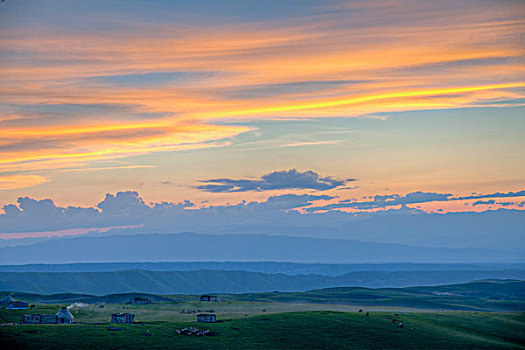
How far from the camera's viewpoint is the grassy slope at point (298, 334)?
463ft

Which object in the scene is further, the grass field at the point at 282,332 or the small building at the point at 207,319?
the small building at the point at 207,319

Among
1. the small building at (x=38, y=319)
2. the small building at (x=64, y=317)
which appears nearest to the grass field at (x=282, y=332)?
the small building at (x=64, y=317)

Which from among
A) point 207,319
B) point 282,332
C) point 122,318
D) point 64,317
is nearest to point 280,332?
point 282,332

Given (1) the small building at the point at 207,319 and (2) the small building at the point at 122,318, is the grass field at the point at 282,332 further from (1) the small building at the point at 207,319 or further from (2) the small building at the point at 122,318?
(1) the small building at the point at 207,319

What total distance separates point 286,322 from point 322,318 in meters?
11.4

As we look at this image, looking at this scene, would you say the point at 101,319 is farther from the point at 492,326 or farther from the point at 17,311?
the point at 492,326

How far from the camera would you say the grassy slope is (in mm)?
141250

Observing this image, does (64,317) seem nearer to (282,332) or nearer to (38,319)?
(38,319)

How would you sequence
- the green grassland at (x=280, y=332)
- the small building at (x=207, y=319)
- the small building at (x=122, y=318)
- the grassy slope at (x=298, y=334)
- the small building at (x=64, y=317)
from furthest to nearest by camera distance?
the small building at (x=64, y=317)
the small building at (x=122, y=318)
the small building at (x=207, y=319)
the green grassland at (x=280, y=332)
the grassy slope at (x=298, y=334)

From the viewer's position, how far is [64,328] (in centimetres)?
15162

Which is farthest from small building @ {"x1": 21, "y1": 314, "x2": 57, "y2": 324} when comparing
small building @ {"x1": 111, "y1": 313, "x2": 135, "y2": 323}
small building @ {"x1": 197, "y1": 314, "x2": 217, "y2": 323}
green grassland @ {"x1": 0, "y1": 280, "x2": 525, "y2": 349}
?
small building @ {"x1": 197, "y1": 314, "x2": 217, "y2": 323}

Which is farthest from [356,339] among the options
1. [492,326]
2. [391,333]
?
[492,326]

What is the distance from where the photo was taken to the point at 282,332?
158375 millimetres

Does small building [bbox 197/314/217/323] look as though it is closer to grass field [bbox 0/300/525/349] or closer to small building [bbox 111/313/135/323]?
grass field [bbox 0/300/525/349]
